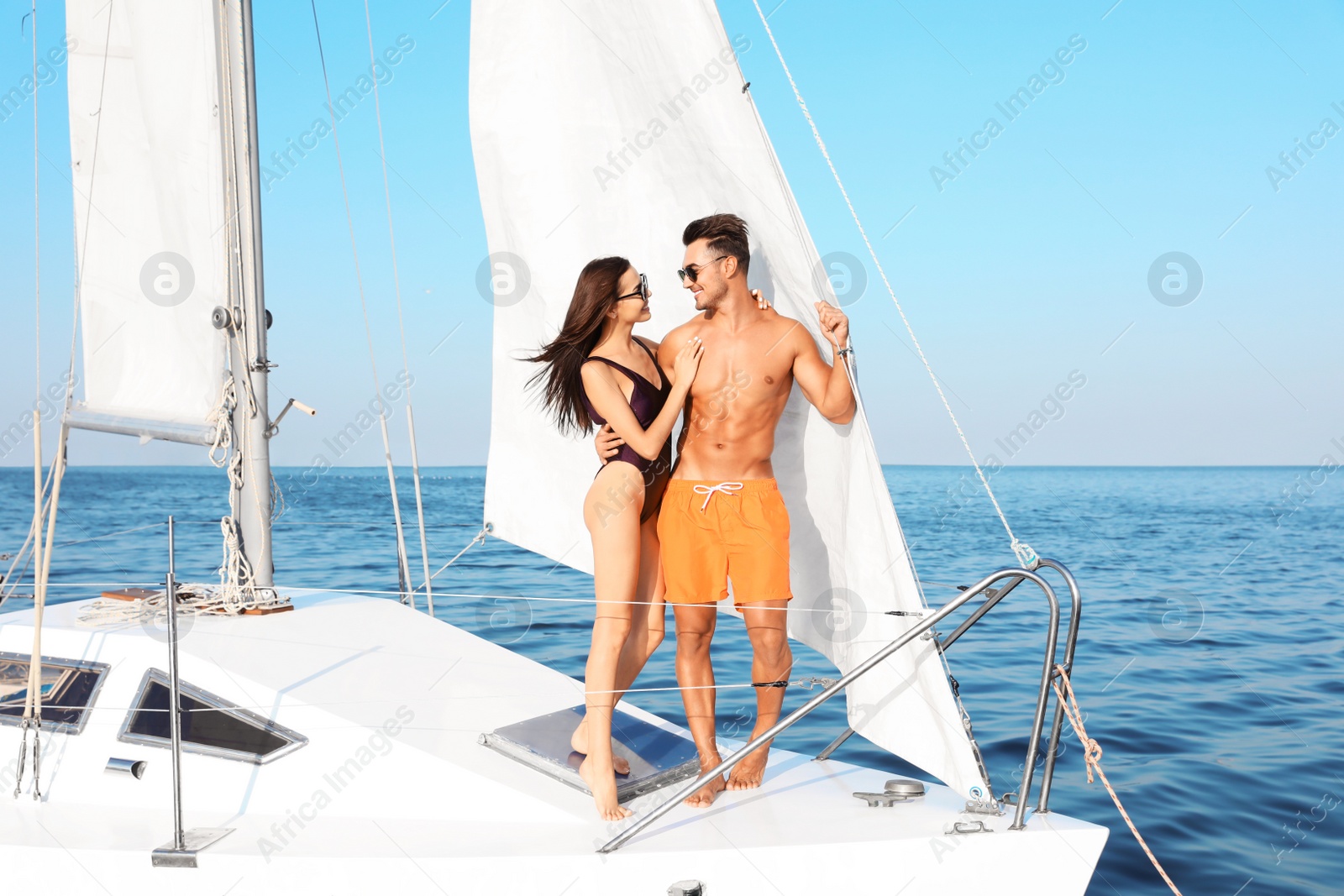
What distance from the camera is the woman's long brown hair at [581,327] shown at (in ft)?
10.7

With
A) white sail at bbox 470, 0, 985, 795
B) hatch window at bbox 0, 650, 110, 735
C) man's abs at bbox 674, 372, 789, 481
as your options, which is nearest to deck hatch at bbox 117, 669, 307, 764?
hatch window at bbox 0, 650, 110, 735

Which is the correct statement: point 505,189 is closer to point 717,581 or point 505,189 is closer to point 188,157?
point 188,157

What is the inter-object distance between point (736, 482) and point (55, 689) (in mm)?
2680

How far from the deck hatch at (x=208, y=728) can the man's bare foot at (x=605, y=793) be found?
3.18ft

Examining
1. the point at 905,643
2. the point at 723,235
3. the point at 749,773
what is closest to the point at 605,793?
the point at 749,773

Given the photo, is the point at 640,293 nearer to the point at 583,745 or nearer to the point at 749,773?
the point at 583,745

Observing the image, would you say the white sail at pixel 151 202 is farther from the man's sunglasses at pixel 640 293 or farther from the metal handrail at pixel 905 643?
the metal handrail at pixel 905 643

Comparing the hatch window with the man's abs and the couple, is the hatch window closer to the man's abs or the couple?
the couple

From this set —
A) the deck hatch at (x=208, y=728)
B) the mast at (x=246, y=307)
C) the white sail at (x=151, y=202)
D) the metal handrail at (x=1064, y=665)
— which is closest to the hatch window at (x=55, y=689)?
the deck hatch at (x=208, y=728)

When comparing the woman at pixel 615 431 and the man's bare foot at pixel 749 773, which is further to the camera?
the man's bare foot at pixel 749 773

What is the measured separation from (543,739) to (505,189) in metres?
2.34

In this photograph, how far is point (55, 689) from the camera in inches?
139

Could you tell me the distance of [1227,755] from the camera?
6.20 metres

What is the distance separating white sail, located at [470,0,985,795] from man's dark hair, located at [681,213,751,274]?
20cm
